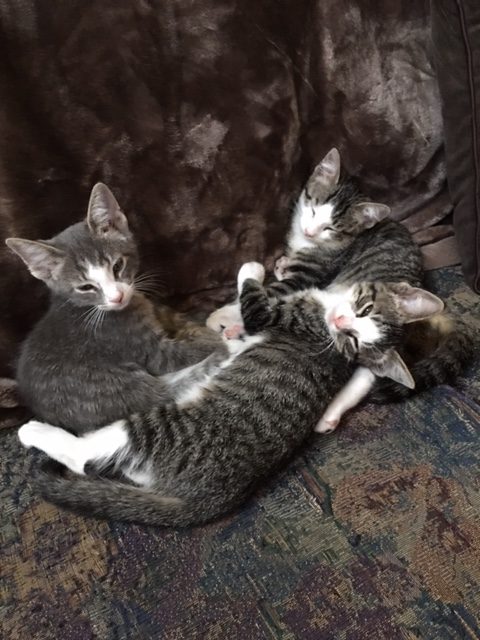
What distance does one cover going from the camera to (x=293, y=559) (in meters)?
1.11

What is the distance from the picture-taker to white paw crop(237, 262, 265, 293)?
5.51ft

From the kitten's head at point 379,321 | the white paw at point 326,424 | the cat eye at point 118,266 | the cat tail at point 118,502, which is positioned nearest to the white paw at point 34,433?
the cat tail at point 118,502

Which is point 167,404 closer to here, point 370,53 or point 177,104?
point 177,104

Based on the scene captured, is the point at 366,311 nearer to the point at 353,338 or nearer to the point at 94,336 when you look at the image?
the point at 353,338

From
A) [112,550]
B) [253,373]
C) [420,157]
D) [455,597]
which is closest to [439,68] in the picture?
[420,157]

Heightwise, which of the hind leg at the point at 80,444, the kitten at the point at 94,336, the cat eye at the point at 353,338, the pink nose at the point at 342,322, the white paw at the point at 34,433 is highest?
the pink nose at the point at 342,322

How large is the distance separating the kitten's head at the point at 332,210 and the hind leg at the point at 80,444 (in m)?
0.94

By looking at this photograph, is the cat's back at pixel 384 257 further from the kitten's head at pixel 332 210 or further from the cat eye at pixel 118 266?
the cat eye at pixel 118 266

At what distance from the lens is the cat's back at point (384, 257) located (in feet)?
5.61

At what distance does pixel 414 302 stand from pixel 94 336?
870mm

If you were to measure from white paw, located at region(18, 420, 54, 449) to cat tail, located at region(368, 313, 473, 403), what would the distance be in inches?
33.8

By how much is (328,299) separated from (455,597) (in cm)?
88

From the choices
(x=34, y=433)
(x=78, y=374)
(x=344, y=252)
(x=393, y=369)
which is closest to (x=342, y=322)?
(x=393, y=369)

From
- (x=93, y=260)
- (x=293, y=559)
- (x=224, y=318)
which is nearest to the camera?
(x=293, y=559)
